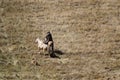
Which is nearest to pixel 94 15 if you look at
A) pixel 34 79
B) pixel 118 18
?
pixel 118 18

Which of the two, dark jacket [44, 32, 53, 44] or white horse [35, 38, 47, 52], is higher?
dark jacket [44, 32, 53, 44]

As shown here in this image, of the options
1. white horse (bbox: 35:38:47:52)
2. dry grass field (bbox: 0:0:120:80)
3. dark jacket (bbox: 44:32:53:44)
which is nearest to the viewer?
dry grass field (bbox: 0:0:120:80)

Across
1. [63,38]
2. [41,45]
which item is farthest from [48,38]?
[63,38]

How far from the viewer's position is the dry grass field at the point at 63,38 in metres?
22.8

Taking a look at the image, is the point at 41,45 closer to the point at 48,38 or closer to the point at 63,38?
the point at 48,38

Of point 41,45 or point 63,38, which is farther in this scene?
point 63,38

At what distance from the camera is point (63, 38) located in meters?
27.2

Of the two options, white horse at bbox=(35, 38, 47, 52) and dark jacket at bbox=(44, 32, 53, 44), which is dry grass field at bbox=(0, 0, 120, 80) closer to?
white horse at bbox=(35, 38, 47, 52)

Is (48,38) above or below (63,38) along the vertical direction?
above

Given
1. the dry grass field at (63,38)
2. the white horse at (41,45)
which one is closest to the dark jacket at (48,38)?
the white horse at (41,45)

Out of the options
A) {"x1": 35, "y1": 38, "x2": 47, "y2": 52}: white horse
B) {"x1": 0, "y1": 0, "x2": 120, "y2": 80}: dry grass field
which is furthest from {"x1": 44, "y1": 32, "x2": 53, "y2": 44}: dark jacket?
{"x1": 0, "y1": 0, "x2": 120, "y2": 80}: dry grass field

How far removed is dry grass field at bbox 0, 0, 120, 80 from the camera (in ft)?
74.7

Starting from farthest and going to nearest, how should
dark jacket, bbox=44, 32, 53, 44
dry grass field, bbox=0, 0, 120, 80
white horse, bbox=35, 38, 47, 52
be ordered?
dark jacket, bbox=44, 32, 53, 44 → white horse, bbox=35, 38, 47, 52 → dry grass field, bbox=0, 0, 120, 80

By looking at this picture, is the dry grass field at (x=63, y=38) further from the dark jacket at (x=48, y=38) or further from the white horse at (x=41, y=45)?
the dark jacket at (x=48, y=38)
